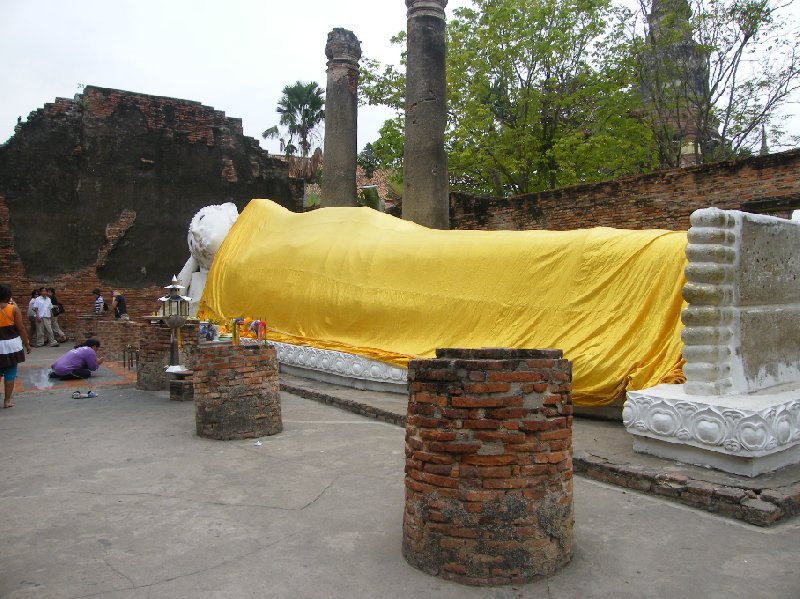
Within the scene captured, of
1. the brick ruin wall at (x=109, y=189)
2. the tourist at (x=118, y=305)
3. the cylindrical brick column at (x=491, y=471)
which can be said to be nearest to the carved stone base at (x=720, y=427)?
the cylindrical brick column at (x=491, y=471)

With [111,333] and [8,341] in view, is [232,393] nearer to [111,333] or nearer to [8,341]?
[8,341]

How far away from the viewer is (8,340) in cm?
625

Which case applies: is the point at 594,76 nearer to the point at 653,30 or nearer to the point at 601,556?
the point at 653,30

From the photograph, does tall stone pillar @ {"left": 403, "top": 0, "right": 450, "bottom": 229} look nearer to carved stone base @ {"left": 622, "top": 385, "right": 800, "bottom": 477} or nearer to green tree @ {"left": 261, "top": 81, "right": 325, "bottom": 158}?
carved stone base @ {"left": 622, "top": 385, "right": 800, "bottom": 477}

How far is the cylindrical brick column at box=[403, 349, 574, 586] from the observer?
2496 mm

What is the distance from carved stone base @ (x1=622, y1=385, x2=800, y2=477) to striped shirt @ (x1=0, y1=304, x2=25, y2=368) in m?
5.42

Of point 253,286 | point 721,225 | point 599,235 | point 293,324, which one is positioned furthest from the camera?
point 253,286

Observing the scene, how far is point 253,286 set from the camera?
838 cm

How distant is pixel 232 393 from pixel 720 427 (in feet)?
10.4

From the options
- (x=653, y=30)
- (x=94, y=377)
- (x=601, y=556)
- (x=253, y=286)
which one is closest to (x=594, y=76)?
(x=653, y=30)

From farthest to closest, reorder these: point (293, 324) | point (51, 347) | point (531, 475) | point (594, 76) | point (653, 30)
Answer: point (594, 76), point (653, 30), point (51, 347), point (293, 324), point (531, 475)

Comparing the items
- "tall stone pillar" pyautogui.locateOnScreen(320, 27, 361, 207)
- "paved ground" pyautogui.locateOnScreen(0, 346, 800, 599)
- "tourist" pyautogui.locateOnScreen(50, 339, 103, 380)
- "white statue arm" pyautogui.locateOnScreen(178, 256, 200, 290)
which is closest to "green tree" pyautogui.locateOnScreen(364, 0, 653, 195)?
"tall stone pillar" pyautogui.locateOnScreen(320, 27, 361, 207)

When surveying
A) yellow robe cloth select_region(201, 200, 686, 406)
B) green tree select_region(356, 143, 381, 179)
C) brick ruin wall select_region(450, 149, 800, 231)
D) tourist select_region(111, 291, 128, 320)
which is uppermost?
green tree select_region(356, 143, 381, 179)

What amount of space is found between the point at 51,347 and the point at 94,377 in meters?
5.51
